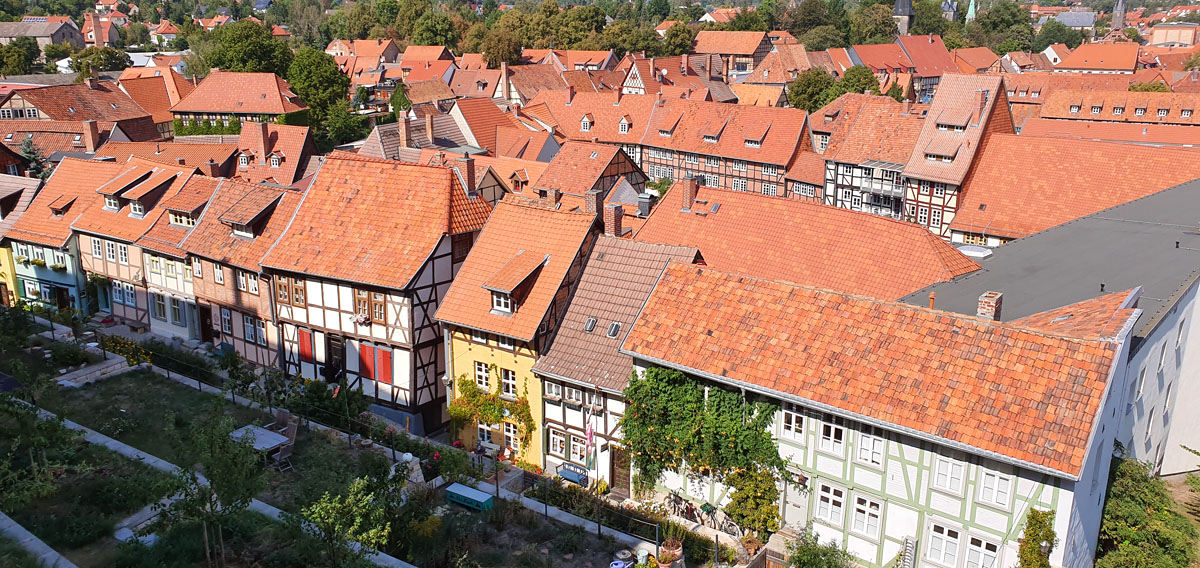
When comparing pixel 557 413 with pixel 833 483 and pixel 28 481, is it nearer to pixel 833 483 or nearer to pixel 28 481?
pixel 833 483

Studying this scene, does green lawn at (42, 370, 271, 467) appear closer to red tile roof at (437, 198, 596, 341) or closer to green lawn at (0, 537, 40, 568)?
green lawn at (0, 537, 40, 568)

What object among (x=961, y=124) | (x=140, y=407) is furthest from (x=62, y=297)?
(x=961, y=124)

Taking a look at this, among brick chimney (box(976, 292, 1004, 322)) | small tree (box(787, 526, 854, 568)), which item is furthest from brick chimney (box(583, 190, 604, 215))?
small tree (box(787, 526, 854, 568))

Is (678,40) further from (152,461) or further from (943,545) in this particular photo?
(943,545)

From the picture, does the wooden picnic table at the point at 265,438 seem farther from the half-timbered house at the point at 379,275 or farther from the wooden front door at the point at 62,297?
the wooden front door at the point at 62,297

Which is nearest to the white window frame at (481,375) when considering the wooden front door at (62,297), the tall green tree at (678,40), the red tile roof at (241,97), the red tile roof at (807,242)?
the red tile roof at (807,242)
